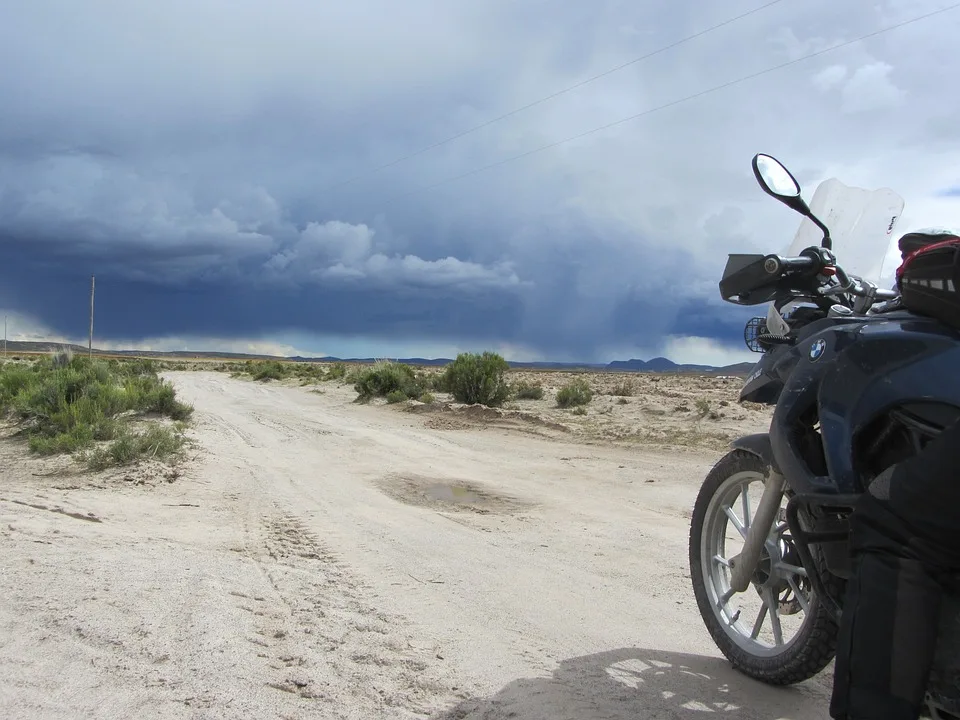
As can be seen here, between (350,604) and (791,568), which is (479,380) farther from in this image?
(791,568)

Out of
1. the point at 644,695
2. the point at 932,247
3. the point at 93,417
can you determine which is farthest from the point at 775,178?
the point at 93,417

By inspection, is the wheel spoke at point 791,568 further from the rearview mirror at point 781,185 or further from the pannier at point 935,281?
the rearview mirror at point 781,185

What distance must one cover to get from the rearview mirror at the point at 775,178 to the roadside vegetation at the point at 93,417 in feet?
23.8

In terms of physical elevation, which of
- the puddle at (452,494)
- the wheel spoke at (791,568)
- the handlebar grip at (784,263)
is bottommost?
the puddle at (452,494)

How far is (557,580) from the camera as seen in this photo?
185 inches

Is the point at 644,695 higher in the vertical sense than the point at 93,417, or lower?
lower

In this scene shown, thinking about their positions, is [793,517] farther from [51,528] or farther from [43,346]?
[43,346]

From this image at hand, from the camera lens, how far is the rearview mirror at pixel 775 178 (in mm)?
3189

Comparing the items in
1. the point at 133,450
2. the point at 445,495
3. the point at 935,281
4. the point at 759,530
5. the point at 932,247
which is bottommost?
the point at 445,495

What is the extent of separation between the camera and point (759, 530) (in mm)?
3076

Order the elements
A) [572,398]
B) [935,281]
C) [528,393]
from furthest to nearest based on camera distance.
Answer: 1. [528,393]
2. [572,398]
3. [935,281]

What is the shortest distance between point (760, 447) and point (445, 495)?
493 cm

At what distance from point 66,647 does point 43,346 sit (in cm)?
19683

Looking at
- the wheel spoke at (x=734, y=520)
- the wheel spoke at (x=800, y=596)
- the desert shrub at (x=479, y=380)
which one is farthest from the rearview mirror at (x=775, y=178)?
the desert shrub at (x=479, y=380)
